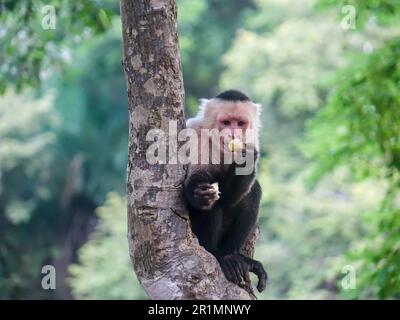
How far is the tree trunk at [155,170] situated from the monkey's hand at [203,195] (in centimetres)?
11

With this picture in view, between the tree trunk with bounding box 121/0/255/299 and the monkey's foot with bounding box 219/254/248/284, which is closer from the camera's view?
the tree trunk with bounding box 121/0/255/299

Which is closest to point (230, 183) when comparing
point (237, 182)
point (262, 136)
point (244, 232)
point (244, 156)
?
point (237, 182)

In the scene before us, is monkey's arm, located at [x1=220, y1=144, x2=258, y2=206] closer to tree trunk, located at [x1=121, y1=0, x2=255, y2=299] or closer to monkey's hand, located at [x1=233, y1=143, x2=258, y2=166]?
monkey's hand, located at [x1=233, y1=143, x2=258, y2=166]

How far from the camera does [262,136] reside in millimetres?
16656

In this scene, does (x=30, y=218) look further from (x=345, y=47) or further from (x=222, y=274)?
(x=222, y=274)

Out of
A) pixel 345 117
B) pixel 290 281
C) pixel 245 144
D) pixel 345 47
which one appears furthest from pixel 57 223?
pixel 245 144

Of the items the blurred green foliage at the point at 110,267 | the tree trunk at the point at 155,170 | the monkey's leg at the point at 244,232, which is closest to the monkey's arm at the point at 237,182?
the monkey's leg at the point at 244,232

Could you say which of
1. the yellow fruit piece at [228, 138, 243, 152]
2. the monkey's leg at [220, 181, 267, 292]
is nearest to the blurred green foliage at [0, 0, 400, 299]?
the monkey's leg at [220, 181, 267, 292]

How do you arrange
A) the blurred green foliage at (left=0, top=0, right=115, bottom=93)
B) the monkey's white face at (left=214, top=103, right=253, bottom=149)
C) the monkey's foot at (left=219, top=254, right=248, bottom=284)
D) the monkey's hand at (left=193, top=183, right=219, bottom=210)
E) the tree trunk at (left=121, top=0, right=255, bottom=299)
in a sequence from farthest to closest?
the blurred green foliage at (left=0, top=0, right=115, bottom=93), the monkey's white face at (left=214, top=103, right=253, bottom=149), the monkey's foot at (left=219, top=254, right=248, bottom=284), the monkey's hand at (left=193, top=183, right=219, bottom=210), the tree trunk at (left=121, top=0, right=255, bottom=299)

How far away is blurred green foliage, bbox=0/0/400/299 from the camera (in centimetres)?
677

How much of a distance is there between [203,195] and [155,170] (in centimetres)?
35

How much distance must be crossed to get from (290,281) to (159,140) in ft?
34.0

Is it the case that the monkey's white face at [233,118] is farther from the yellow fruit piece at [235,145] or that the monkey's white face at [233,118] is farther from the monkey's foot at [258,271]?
the monkey's foot at [258,271]

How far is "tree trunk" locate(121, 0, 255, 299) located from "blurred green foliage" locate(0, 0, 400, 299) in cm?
279
